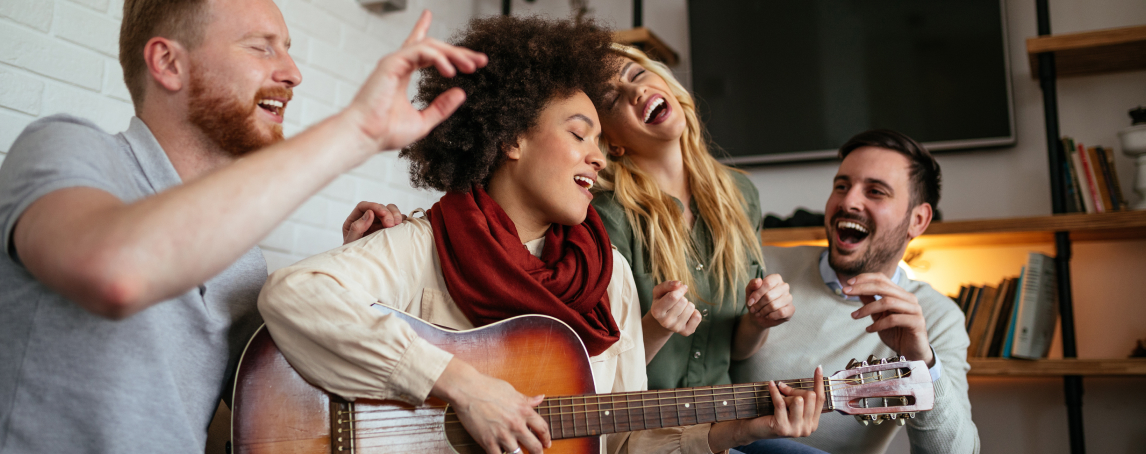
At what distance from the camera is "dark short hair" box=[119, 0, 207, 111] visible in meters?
1.32

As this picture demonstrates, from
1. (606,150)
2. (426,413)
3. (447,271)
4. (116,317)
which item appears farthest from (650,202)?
(116,317)

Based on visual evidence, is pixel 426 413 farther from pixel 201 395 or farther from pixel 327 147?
pixel 327 147

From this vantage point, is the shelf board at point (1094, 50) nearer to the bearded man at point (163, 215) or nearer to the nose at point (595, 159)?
the nose at point (595, 159)

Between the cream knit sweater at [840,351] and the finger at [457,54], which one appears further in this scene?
the cream knit sweater at [840,351]

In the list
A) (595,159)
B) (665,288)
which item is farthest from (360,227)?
(665,288)

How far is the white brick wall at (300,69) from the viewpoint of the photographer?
5.83 ft

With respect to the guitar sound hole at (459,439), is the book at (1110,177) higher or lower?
lower

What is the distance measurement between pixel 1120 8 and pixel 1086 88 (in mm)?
328

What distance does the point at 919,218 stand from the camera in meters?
2.31

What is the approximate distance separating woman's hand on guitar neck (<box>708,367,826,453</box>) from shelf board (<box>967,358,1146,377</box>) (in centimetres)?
150

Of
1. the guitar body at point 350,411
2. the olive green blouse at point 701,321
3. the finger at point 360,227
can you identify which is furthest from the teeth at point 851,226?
the finger at point 360,227

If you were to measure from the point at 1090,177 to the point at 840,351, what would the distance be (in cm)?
127

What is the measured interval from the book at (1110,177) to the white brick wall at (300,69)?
7.80 feet

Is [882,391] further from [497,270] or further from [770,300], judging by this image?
[497,270]
